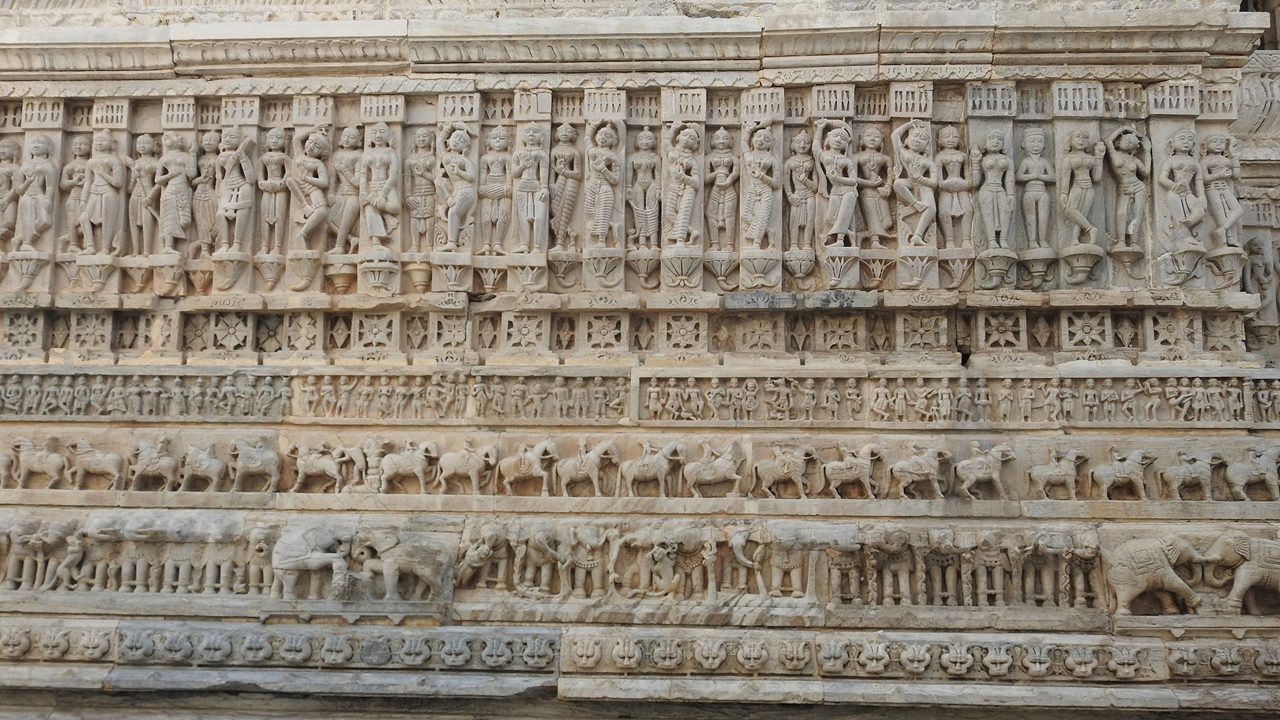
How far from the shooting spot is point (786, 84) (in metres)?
7.70

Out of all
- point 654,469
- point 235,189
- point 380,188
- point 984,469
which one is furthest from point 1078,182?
point 235,189

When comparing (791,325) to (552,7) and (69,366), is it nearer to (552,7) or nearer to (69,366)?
(552,7)

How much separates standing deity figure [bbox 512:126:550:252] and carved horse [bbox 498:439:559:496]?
1484 millimetres

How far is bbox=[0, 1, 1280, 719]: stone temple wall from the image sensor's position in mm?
6711

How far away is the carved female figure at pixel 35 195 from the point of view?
311 inches

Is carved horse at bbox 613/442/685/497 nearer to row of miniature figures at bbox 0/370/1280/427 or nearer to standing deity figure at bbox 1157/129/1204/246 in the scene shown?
row of miniature figures at bbox 0/370/1280/427

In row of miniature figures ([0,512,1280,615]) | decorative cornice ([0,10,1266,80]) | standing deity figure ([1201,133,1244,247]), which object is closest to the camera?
row of miniature figures ([0,512,1280,615])

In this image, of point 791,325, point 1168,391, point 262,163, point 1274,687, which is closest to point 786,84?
point 791,325

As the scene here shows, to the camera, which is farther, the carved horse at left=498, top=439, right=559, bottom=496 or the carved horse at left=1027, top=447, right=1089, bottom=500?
the carved horse at left=498, top=439, right=559, bottom=496

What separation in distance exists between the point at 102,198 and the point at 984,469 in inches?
269

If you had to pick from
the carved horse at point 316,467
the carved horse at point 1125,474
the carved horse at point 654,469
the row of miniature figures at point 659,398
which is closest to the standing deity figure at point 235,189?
the row of miniature figures at point 659,398

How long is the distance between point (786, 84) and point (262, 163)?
13.2ft

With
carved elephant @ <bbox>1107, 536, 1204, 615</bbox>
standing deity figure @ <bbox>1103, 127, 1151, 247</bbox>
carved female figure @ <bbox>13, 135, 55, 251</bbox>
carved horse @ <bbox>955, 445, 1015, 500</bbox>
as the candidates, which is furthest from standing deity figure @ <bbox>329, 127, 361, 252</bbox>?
carved elephant @ <bbox>1107, 536, 1204, 615</bbox>

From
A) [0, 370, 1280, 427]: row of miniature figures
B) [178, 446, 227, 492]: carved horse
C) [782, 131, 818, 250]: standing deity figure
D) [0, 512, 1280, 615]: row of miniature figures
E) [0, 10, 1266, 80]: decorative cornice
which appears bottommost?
[0, 512, 1280, 615]: row of miniature figures
